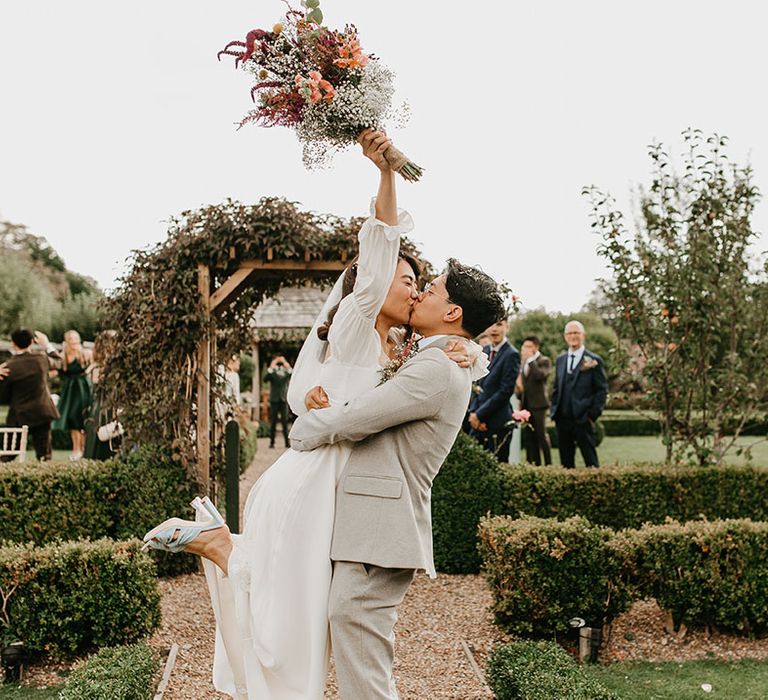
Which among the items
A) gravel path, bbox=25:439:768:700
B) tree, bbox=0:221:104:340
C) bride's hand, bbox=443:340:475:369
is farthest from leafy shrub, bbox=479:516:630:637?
tree, bbox=0:221:104:340

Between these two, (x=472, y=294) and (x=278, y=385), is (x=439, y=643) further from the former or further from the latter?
(x=278, y=385)

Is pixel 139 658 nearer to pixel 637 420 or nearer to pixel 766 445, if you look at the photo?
pixel 766 445

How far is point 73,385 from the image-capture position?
45.6ft

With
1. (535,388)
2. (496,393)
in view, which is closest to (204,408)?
(496,393)

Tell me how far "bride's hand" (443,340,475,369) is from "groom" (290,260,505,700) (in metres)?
0.03

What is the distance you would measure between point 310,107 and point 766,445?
1982 cm

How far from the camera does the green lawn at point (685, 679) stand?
4.82m

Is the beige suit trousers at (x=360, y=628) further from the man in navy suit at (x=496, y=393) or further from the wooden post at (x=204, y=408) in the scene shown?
the man in navy suit at (x=496, y=393)

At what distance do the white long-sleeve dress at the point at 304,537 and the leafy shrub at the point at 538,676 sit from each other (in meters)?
1.38

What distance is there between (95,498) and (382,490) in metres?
5.04

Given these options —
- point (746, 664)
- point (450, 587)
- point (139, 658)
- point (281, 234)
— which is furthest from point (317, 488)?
point (281, 234)

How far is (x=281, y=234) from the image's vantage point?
7.88m

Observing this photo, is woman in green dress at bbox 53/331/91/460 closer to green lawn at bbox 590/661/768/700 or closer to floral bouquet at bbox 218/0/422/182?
green lawn at bbox 590/661/768/700

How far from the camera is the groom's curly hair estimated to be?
11.0 ft
